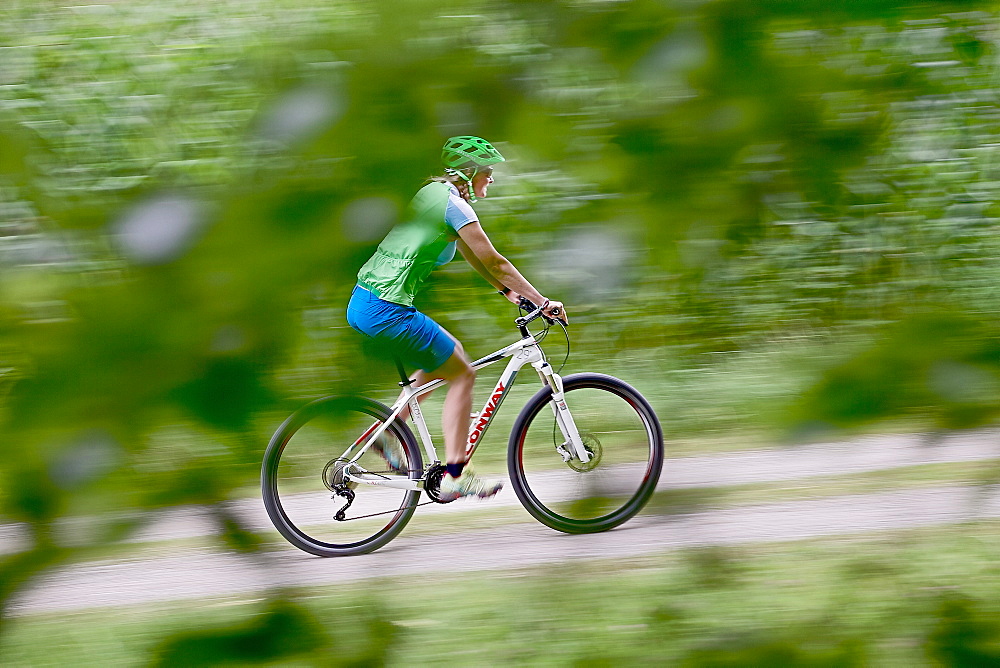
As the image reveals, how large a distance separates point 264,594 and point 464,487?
2734 millimetres

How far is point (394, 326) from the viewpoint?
1.32 feet

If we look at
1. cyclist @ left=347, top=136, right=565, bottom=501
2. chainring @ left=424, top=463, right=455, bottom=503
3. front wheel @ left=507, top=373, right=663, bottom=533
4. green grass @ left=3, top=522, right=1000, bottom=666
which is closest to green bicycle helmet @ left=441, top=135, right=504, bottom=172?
cyclist @ left=347, top=136, right=565, bottom=501

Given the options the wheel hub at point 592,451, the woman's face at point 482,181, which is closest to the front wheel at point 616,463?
the wheel hub at point 592,451

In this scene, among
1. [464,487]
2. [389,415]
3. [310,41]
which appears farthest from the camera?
[464,487]

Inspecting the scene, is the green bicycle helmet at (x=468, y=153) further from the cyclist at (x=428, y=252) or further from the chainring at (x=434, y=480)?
the chainring at (x=434, y=480)

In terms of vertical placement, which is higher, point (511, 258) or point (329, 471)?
point (511, 258)

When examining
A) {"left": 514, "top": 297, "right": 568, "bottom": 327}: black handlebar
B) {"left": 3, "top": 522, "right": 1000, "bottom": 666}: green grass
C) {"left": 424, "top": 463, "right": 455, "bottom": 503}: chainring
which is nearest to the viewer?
{"left": 514, "top": 297, "right": 568, "bottom": 327}: black handlebar

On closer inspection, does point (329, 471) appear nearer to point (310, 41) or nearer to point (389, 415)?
point (389, 415)

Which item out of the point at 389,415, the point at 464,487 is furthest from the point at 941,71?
the point at 464,487

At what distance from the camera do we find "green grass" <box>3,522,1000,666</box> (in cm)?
47

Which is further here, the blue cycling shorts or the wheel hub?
the wheel hub

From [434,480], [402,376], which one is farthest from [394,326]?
[434,480]

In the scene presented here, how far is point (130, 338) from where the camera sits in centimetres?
41

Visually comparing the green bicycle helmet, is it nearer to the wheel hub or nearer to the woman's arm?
the woman's arm
